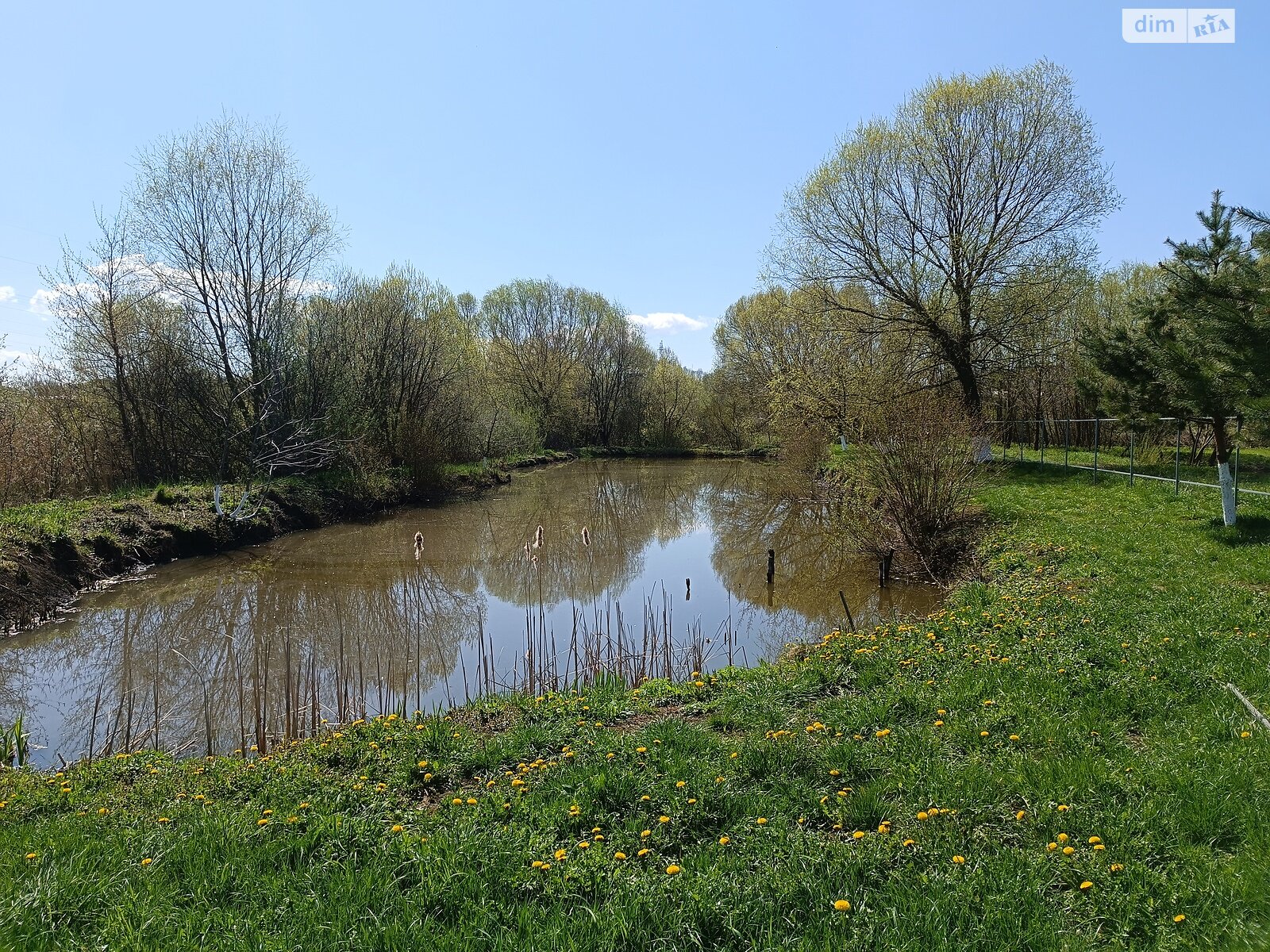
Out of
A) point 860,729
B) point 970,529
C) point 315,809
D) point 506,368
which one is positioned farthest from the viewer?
point 506,368

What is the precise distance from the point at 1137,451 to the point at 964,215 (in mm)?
8788

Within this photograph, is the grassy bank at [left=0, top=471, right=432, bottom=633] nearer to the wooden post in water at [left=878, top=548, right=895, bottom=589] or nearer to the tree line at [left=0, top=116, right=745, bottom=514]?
the tree line at [left=0, top=116, right=745, bottom=514]

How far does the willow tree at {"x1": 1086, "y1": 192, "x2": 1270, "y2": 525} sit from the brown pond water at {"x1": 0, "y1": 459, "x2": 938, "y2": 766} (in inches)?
182

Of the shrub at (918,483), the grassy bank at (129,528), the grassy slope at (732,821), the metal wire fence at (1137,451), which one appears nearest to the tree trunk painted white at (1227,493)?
the metal wire fence at (1137,451)

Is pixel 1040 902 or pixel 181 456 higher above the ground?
pixel 181 456

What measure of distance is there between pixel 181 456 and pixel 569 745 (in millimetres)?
18320

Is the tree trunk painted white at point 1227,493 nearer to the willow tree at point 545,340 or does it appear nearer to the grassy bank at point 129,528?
the grassy bank at point 129,528

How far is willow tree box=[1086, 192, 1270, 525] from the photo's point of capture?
6605 mm

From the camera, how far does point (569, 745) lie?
4.94 metres

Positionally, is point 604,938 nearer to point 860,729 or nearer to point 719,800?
point 719,800

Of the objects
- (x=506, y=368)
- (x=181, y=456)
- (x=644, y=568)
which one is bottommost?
(x=644, y=568)

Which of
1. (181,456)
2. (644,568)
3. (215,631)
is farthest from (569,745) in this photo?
(181,456)

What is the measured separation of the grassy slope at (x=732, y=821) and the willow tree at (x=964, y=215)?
16554mm

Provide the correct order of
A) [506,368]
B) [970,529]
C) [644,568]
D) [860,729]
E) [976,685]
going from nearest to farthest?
1. [860,729]
2. [976,685]
3. [970,529]
4. [644,568]
5. [506,368]
